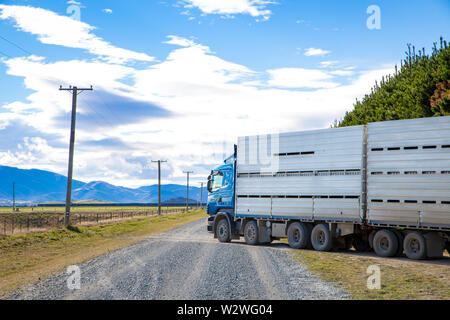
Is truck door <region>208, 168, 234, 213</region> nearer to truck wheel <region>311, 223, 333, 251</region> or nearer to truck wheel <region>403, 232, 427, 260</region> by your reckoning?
truck wheel <region>311, 223, 333, 251</region>

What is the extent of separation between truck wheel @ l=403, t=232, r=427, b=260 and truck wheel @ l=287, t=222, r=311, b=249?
190 inches

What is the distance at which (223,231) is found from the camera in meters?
26.0

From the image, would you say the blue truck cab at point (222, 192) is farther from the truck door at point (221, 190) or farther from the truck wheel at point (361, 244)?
the truck wheel at point (361, 244)

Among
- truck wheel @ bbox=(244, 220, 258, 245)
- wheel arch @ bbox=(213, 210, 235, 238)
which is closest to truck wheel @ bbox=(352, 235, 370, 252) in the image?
truck wheel @ bbox=(244, 220, 258, 245)

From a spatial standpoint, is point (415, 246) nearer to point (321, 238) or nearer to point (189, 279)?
point (321, 238)

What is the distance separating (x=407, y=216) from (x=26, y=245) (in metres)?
19.0

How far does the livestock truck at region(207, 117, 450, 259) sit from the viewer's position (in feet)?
55.7

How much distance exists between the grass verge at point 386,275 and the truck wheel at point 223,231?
6.75 metres

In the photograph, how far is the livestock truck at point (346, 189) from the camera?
17.0 meters

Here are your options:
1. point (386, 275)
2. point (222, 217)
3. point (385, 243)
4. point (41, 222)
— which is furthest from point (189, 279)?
point (41, 222)

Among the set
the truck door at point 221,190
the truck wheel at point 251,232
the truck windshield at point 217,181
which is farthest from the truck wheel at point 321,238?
the truck windshield at point 217,181
